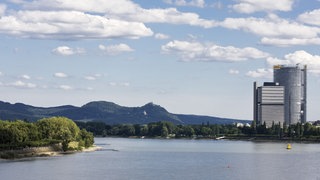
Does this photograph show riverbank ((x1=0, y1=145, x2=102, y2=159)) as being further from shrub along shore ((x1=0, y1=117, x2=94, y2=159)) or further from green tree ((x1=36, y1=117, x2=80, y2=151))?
green tree ((x1=36, y1=117, x2=80, y2=151))

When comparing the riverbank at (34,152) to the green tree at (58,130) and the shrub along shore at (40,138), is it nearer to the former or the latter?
the shrub along shore at (40,138)

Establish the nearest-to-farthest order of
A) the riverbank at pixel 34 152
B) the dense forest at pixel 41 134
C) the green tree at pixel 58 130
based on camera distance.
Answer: the riverbank at pixel 34 152 < the dense forest at pixel 41 134 < the green tree at pixel 58 130

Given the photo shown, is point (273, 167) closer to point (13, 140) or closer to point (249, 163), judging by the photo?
point (249, 163)

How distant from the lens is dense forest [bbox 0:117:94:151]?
136625 mm

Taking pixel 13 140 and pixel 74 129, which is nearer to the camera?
pixel 13 140

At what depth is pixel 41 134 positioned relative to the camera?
15450 centimetres

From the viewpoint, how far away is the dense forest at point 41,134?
137 metres

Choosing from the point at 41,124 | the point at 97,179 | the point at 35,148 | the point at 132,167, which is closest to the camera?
the point at 97,179

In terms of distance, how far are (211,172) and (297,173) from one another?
41.5 ft

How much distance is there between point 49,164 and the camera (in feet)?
382

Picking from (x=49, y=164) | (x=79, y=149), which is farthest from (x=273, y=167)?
(x=79, y=149)

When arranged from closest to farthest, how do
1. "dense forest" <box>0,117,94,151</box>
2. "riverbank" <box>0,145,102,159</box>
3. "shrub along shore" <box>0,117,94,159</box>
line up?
"riverbank" <box>0,145,102,159</box> → "shrub along shore" <box>0,117,94,159</box> → "dense forest" <box>0,117,94,151</box>

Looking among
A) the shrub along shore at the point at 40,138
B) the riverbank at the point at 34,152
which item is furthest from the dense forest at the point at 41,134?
the riverbank at the point at 34,152

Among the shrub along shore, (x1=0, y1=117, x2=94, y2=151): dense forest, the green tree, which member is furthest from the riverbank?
the green tree
